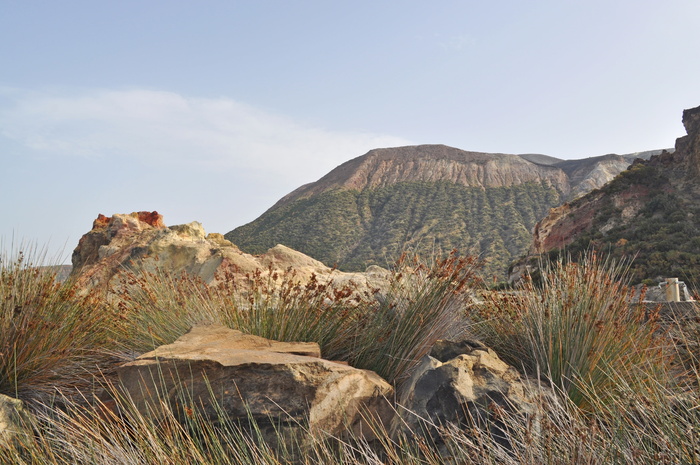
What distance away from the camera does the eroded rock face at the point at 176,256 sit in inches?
399

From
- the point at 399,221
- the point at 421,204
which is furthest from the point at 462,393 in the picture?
the point at 421,204

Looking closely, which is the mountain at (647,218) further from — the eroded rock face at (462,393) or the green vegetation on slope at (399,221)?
the eroded rock face at (462,393)

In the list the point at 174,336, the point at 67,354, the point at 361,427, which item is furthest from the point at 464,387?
the point at 67,354

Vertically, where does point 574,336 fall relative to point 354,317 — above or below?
below

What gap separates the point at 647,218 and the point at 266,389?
2270 cm

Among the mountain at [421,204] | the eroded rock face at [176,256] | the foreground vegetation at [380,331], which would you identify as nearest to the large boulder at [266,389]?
the foreground vegetation at [380,331]

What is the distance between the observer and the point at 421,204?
177 feet

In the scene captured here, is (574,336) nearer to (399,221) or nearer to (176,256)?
(176,256)

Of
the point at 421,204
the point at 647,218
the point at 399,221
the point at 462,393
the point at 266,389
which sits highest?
the point at 421,204

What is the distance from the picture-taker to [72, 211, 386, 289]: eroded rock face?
33.2 feet

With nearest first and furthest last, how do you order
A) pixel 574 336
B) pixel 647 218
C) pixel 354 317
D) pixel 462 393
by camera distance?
pixel 462 393 → pixel 574 336 → pixel 354 317 → pixel 647 218

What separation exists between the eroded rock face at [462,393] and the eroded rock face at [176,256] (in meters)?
4.80

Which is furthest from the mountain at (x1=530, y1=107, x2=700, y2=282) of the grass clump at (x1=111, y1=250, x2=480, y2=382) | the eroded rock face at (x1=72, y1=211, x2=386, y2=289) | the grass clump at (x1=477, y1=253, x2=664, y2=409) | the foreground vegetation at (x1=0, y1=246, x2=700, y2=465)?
the grass clump at (x1=111, y1=250, x2=480, y2=382)

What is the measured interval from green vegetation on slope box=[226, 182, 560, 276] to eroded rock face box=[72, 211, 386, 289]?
22.6m
